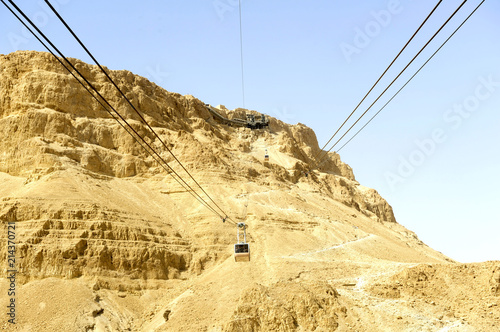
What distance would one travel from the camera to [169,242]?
38406 mm

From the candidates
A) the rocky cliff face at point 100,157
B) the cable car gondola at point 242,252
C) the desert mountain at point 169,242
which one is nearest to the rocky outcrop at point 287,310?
the desert mountain at point 169,242

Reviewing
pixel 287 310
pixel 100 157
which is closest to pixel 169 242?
pixel 100 157

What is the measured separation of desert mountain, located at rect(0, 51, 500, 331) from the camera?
76.0ft

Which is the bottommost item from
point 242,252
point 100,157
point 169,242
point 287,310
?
point 287,310

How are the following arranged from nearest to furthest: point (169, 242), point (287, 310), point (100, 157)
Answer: point (287, 310) → point (169, 242) → point (100, 157)

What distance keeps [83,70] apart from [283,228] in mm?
34904

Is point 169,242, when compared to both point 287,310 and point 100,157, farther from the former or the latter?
point 287,310

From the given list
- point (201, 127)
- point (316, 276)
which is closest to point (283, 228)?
point (316, 276)

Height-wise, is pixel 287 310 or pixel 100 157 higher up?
pixel 100 157

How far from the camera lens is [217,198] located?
47.3 m

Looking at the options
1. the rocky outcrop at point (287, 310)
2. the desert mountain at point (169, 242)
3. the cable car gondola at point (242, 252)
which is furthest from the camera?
the cable car gondola at point (242, 252)

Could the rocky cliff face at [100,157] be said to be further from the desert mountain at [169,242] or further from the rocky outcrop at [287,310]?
the rocky outcrop at [287,310]

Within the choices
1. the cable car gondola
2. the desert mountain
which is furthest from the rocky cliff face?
the cable car gondola

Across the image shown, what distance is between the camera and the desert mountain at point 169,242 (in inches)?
912
